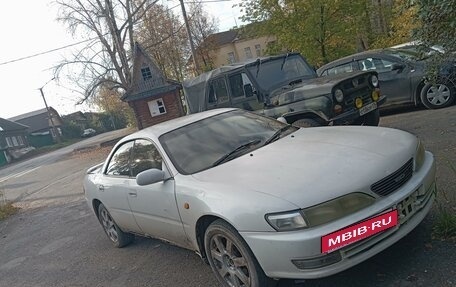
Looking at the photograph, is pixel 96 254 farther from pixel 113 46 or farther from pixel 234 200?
pixel 113 46

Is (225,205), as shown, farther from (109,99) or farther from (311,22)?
(109,99)

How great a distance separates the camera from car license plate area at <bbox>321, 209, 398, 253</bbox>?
2.54 meters

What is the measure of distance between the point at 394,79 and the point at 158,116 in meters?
22.2

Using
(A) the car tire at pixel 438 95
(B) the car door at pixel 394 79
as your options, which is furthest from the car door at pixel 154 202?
(A) the car tire at pixel 438 95

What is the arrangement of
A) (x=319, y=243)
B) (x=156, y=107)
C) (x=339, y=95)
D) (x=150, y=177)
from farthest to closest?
(x=156, y=107)
(x=339, y=95)
(x=150, y=177)
(x=319, y=243)

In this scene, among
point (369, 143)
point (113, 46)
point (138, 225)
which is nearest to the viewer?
point (369, 143)

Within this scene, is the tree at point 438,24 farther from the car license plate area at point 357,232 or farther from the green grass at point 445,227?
the car license plate area at point 357,232

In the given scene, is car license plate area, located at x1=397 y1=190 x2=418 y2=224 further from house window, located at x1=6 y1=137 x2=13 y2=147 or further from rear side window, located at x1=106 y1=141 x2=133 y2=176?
house window, located at x1=6 y1=137 x2=13 y2=147

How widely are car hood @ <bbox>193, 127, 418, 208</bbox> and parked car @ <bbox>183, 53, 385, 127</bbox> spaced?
7.16ft

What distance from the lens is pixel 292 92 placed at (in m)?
6.56

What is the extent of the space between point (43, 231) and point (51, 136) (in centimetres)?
6349

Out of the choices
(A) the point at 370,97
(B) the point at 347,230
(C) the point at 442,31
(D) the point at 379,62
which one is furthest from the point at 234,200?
(D) the point at 379,62

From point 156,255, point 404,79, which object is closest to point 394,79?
point 404,79

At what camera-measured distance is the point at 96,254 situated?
5184 mm
